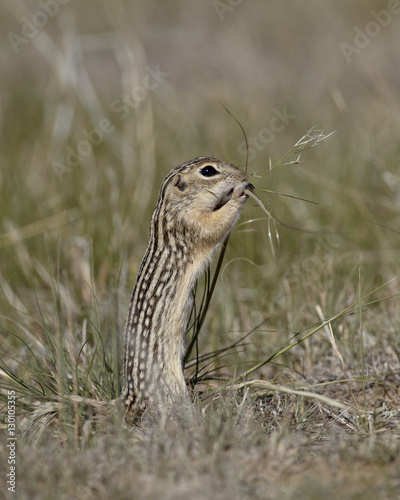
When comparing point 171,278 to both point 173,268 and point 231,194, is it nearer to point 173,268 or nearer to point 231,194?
point 173,268

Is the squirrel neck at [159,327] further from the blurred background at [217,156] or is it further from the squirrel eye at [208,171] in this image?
the squirrel eye at [208,171]

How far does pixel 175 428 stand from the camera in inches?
105

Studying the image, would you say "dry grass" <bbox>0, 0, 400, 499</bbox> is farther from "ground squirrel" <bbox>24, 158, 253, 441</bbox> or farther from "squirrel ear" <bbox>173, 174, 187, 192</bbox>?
"squirrel ear" <bbox>173, 174, 187, 192</bbox>

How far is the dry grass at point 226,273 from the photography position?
2463mm

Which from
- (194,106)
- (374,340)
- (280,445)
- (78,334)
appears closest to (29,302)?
(78,334)

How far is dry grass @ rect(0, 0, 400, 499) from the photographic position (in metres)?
Result: 2.46

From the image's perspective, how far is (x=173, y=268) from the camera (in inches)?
125

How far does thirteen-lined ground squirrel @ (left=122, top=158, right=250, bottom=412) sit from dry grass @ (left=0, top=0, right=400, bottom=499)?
0.12 m

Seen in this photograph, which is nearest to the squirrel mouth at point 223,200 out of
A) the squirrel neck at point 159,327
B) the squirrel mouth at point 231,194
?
the squirrel mouth at point 231,194

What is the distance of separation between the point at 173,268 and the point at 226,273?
5.91 feet

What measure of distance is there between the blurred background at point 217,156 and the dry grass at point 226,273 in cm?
2

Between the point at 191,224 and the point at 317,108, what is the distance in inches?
198

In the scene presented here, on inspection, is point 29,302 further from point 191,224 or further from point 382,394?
point 382,394

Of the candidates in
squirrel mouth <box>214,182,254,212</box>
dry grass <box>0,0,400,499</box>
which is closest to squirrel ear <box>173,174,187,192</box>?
squirrel mouth <box>214,182,254,212</box>
